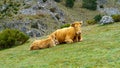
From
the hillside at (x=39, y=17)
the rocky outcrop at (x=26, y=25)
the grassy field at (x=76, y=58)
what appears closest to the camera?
the grassy field at (x=76, y=58)

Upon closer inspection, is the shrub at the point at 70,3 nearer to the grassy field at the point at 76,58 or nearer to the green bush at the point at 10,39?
the green bush at the point at 10,39

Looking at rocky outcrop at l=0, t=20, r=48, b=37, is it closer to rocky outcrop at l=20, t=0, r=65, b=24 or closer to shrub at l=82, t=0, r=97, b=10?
rocky outcrop at l=20, t=0, r=65, b=24

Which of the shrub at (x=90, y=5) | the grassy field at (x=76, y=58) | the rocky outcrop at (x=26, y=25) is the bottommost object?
the shrub at (x=90, y=5)

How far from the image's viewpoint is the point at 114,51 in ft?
42.1

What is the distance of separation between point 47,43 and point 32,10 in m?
64.8

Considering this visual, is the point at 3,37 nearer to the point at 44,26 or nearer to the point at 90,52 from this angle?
the point at 90,52

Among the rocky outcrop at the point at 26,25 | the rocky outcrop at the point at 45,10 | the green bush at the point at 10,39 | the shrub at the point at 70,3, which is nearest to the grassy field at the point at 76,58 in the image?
the green bush at the point at 10,39

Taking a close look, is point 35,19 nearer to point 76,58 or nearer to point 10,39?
point 10,39

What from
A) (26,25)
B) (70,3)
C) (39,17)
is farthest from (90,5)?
(26,25)

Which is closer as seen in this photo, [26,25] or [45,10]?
[26,25]

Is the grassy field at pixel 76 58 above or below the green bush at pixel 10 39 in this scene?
above

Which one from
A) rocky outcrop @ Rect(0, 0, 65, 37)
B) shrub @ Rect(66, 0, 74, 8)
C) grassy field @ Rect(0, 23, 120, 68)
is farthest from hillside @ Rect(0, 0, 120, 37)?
grassy field @ Rect(0, 23, 120, 68)

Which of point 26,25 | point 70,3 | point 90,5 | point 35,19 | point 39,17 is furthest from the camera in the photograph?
point 90,5

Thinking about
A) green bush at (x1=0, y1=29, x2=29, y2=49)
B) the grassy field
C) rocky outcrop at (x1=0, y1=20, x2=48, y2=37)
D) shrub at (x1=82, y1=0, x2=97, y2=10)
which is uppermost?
the grassy field
